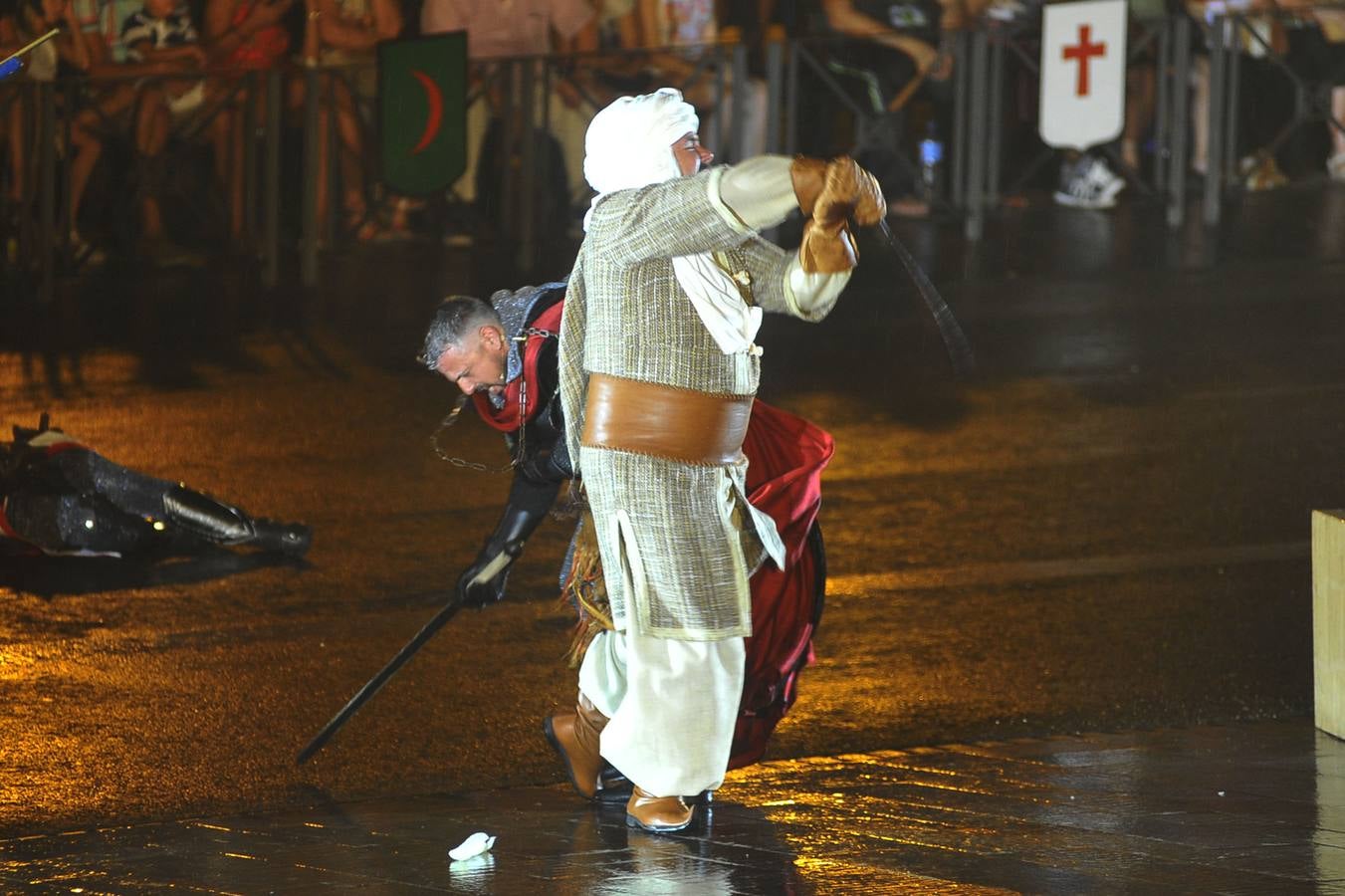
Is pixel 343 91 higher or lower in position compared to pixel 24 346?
higher

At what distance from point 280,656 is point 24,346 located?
7090 mm

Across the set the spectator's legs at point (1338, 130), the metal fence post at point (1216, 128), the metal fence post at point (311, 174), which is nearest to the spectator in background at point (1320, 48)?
the spectator's legs at point (1338, 130)

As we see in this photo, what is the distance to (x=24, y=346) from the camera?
12.8 meters

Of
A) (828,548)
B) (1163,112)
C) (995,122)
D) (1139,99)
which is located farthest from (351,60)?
(828,548)

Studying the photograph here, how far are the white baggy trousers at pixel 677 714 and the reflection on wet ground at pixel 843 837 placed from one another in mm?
142

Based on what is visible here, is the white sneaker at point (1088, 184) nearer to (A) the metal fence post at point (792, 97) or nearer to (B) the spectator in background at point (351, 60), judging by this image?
(A) the metal fence post at point (792, 97)

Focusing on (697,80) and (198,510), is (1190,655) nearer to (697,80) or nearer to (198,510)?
(198,510)

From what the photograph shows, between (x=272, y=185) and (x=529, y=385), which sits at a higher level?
(x=529, y=385)

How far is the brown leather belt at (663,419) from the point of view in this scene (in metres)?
4.52

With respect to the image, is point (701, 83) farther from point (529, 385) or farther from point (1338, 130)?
point (529, 385)

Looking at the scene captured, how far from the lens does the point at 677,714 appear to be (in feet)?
14.9

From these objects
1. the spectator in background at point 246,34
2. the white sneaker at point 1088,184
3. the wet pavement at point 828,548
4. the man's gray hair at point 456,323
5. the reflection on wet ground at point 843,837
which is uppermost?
the spectator in background at point 246,34

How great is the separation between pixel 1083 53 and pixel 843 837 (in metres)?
10.8

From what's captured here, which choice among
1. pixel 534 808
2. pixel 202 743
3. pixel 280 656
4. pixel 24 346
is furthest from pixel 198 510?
pixel 24 346
